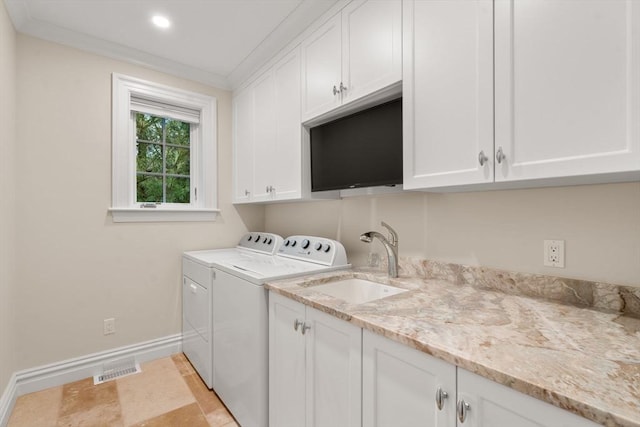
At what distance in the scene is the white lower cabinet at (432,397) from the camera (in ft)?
2.17

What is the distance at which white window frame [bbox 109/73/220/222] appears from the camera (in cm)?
235

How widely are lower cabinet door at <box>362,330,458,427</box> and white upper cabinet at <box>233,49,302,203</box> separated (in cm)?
121

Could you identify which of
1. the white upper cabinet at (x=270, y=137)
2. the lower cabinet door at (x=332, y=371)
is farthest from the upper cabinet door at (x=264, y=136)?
the lower cabinet door at (x=332, y=371)

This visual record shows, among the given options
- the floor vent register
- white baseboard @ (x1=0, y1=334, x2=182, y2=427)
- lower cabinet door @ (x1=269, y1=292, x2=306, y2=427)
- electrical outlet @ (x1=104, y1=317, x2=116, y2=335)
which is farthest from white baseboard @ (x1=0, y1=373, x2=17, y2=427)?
lower cabinet door @ (x1=269, y1=292, x2=306, y2=427)

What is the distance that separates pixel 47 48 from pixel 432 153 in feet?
8.73

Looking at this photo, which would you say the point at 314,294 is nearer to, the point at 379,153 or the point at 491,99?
the point at 379,153

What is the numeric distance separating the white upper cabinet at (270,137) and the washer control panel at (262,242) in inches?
13.0

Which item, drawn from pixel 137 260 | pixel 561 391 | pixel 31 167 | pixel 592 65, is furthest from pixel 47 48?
pixel 561 391

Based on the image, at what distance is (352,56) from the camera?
160cm

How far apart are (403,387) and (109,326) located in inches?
93.9

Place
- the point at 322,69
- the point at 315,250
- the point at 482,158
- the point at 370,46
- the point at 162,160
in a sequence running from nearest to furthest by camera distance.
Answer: the point at 482,158, the point at 370,46, the point at 322,69, the point at 315,250, the point at 162,160

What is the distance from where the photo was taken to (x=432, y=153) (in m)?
1.27

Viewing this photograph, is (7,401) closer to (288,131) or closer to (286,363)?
(286,363)

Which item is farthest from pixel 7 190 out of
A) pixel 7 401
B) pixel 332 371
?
pixel 332 371
